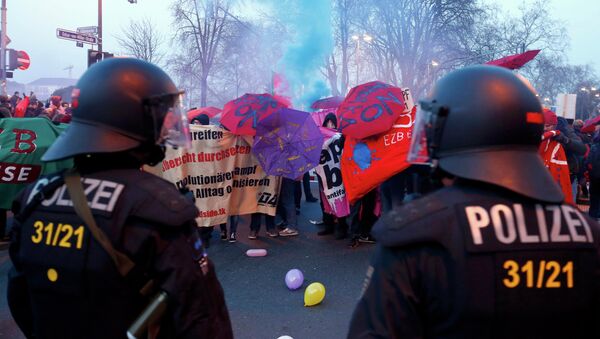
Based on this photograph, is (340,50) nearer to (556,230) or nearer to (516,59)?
(516,59)

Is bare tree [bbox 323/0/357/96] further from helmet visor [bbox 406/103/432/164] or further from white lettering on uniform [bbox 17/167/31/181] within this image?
helmet visor [bbox 406/103/432/164]

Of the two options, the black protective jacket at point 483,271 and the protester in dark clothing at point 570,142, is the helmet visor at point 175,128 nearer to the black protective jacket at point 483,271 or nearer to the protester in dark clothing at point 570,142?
the black protective jacket at point 483,271

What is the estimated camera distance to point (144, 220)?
1611 mm

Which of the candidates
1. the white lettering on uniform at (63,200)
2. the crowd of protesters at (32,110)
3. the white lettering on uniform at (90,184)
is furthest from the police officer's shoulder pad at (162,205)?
the crowd of protesters at (32,110)

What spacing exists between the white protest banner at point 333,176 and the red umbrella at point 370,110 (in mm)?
728

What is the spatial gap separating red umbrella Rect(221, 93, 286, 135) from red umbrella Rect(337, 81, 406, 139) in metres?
0.99

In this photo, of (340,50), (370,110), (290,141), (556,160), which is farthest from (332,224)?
(340,50)

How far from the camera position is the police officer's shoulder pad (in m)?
1.59

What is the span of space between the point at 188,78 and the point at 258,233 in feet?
60.8

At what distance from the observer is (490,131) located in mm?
1480

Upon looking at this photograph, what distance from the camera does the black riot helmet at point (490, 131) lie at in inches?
55.7

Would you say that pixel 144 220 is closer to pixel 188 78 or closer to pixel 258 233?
pixel 258 233

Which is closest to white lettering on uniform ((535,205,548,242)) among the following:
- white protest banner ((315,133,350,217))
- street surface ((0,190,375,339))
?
street surface ((0,190,375,339))

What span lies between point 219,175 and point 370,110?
88.8 inches
